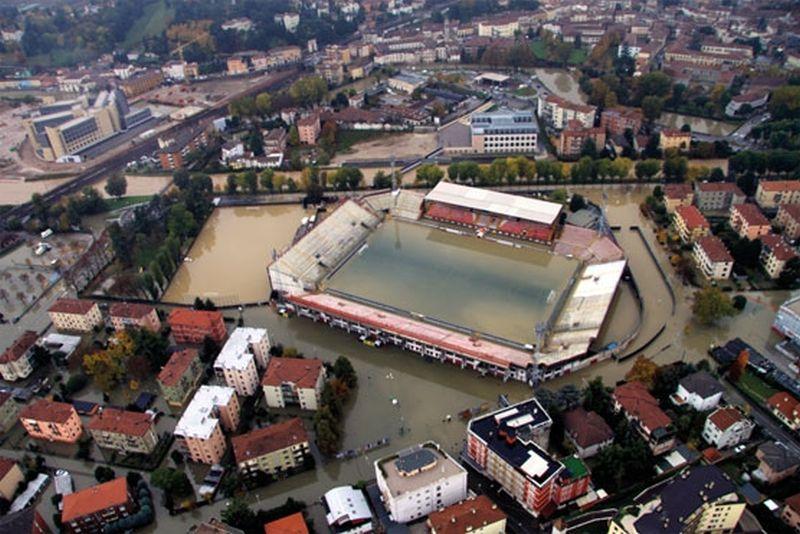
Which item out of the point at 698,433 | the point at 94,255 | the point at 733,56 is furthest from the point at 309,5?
the point at 698,433

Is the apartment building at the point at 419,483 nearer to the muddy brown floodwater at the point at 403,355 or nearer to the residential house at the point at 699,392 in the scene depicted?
the muddy brown floodwater at the point at 403,355

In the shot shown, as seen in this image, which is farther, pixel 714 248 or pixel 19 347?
pixel 714 248

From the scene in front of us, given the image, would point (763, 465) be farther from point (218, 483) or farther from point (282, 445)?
point (218, 483)

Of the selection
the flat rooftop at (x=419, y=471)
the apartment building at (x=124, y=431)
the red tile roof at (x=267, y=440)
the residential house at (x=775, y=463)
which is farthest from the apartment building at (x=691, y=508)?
the apartment building at (x=124, y=431)

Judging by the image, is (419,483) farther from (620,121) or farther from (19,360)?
(620,121)

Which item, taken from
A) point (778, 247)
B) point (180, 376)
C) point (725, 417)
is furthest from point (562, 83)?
point (180, 376)
